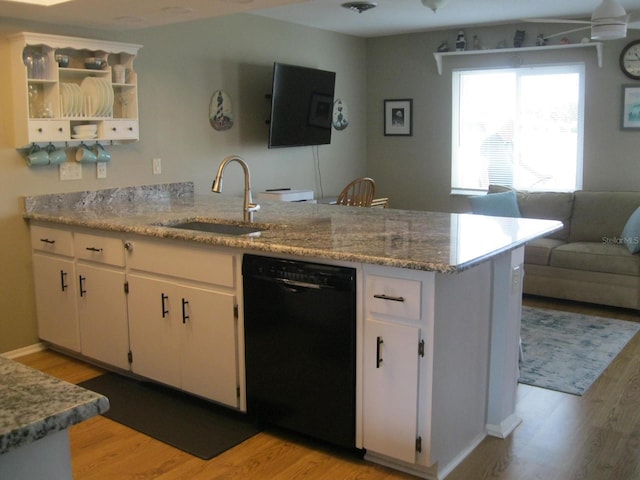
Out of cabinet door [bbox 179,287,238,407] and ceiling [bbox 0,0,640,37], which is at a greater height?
ceiling [bbox 0,0,640,37]

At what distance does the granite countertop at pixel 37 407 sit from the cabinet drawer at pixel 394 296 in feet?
4.99

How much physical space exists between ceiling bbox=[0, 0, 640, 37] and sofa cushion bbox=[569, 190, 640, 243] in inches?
59.6

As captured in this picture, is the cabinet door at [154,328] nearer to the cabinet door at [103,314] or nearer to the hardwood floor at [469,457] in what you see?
the cabinet door at [103,314]

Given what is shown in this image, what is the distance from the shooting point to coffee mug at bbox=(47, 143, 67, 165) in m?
4.06

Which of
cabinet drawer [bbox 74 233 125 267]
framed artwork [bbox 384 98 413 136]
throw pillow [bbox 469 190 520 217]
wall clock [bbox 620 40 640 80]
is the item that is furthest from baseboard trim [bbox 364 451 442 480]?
framed artwork [bbox 384 98 413 136]

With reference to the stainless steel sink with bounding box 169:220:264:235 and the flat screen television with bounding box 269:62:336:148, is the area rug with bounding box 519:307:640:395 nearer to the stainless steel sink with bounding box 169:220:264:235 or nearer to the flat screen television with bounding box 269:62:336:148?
the stainless steel sink with bounding box 169:220:264:235

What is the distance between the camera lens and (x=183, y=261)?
3.21m

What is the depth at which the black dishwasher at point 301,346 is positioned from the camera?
2688 millimetres

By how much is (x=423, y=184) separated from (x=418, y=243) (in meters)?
4.26

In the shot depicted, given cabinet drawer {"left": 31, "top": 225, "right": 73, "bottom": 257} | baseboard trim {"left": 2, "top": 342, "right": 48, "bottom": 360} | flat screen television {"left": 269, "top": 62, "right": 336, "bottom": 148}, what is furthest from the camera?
flat screen television {"left": 269, "top": 62, "right": 336, "bottom": 148}

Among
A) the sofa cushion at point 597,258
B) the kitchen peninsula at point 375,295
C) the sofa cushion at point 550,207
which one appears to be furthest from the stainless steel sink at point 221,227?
the sofa cushion at point 550,207

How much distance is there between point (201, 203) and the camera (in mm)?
4398

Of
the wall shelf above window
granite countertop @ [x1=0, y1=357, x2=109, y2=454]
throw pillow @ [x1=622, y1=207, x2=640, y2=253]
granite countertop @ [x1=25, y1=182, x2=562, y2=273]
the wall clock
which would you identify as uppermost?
the wall shelf above window

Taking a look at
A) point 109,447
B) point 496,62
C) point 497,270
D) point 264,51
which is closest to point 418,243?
point 497,270
